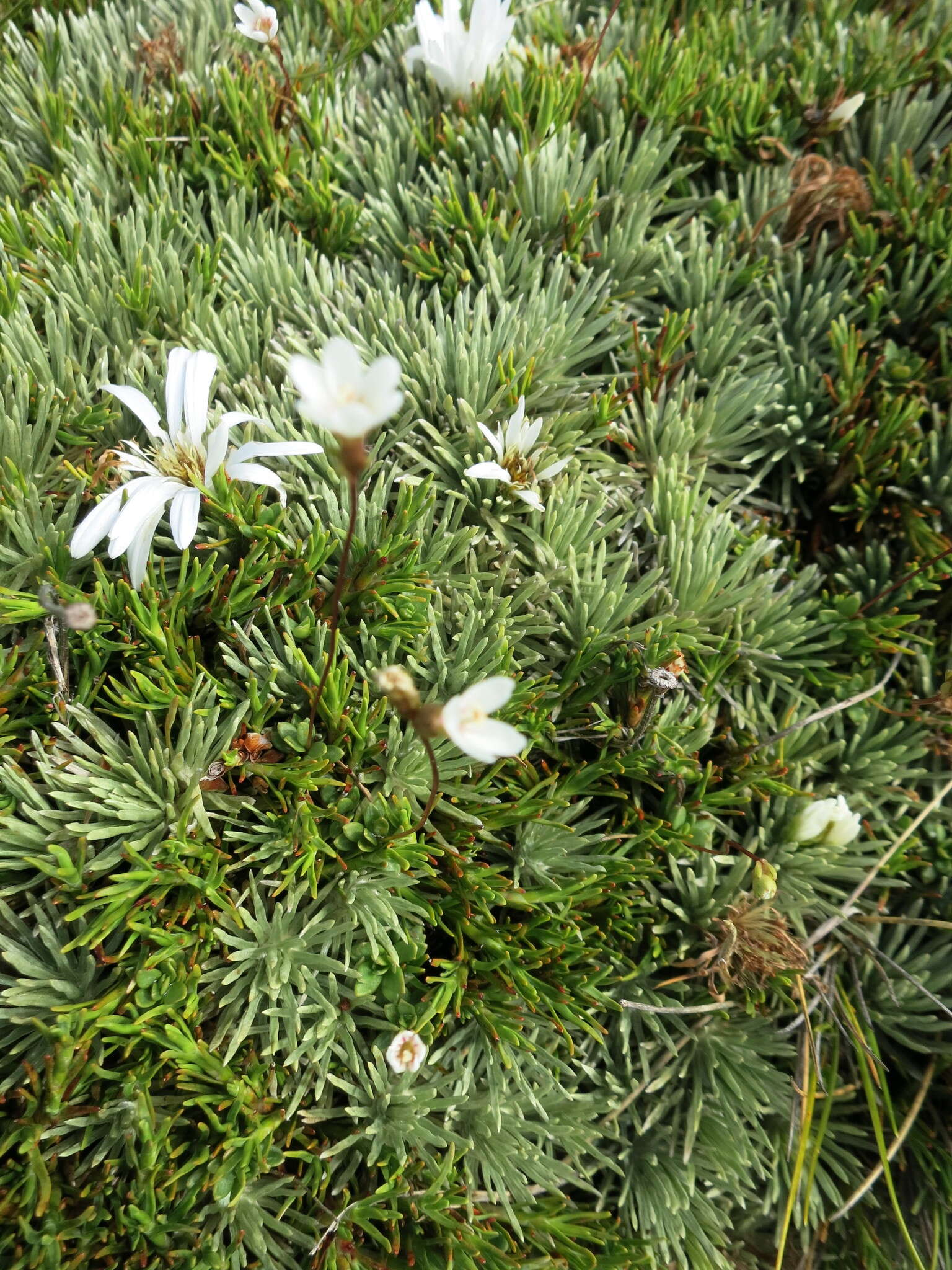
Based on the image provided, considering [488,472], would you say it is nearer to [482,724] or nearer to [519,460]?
[519,460]

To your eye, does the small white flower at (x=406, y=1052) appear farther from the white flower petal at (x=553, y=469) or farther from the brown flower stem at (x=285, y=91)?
the brown flower stem at (x=285, y=91)

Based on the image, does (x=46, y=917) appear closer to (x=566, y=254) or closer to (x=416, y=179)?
(x=566, y=254)

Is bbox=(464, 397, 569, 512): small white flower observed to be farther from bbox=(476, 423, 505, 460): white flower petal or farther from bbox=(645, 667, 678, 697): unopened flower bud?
bbox=(645, 667, 678, 697): unopened flower bud

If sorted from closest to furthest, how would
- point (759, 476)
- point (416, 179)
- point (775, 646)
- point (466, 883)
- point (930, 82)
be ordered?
1. point (466, 883)
2. point (775, 646)
3. point (759, 476)
4. point (416, 179)
5. point (930, 82)

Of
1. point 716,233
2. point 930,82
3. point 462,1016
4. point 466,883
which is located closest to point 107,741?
point 466,883

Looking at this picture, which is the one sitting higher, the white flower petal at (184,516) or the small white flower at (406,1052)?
the white flower petal at (184,516)

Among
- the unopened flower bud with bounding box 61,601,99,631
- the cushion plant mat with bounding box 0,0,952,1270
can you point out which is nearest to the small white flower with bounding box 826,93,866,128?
the cushion plant mat with bounding box 0,0,952,1270

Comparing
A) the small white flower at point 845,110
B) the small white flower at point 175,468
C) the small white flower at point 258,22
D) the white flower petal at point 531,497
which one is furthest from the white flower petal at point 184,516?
the small white flower at point 845,110
